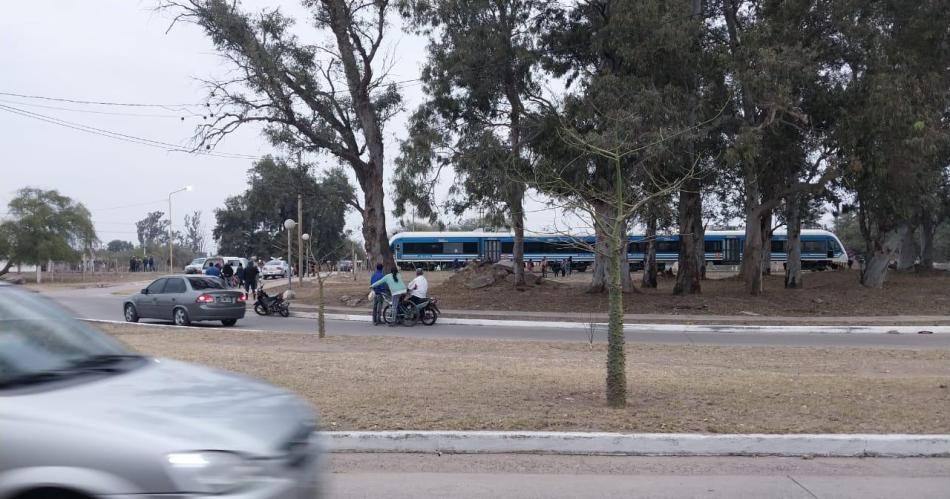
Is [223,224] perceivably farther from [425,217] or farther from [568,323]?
[568,323]

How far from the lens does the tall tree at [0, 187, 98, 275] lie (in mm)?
52594

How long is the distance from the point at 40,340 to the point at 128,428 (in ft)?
3.92

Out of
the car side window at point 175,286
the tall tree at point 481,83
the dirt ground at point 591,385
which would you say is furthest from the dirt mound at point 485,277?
the dirt ground at point 591,385

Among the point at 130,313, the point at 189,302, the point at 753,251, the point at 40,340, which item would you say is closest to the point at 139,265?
the point at 130,313

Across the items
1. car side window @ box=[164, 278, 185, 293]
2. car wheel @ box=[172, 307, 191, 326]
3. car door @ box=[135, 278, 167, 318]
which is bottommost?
car wheel @ box=[172, 307, 191, 326]

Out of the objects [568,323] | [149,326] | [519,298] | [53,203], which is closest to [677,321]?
[568,323]

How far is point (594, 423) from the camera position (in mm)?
8102

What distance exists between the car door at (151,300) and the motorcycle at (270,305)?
375 cm

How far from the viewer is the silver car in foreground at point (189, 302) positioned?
2214cm

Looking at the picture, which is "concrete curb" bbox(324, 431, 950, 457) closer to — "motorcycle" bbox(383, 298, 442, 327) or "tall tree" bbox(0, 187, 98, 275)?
"motorcycle" bbox(383, 298, 442, 327)

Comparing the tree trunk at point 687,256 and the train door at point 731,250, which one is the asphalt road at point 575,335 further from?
the train door at point 731,250

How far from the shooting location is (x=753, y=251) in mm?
30125

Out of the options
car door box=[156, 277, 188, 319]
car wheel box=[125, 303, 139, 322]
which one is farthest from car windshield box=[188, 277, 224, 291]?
car wheel box=[125, 303, 139, 322]

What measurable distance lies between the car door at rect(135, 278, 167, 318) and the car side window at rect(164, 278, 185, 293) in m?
0.19
